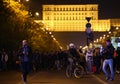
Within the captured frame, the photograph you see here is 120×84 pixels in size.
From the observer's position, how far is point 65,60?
48938mm

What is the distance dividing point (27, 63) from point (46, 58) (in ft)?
90.6

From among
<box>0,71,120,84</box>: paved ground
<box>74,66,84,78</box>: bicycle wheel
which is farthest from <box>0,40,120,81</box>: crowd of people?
<box>74,66,84,78</box>: bicycle wheel

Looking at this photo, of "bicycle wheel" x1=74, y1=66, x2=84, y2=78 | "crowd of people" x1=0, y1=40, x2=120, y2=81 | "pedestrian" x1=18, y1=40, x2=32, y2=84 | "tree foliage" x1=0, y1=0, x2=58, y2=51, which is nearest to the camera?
"pedestrian" x1=18, y1=40, x2=32, y2=84

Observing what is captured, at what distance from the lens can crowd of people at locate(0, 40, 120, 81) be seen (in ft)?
86.3

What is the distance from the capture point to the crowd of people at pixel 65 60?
26317mm

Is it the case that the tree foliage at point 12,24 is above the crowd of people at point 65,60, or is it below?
above

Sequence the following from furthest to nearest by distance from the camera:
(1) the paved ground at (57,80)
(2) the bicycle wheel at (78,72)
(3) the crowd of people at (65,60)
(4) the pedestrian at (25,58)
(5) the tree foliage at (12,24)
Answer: (5) the tree foliage at (12,24) → (2) the bicycle wheel at (78,72) → (3) the crowd of people at (65,60) → (1) the paved ground at (57,80) → (4) the pedestrian at (25,58)

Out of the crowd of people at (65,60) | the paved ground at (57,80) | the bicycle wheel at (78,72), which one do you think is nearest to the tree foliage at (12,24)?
the crowd of people at (65,60)

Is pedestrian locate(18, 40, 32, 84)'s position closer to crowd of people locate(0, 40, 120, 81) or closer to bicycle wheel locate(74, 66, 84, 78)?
crowd of people locate(0, 40, 120, 81)

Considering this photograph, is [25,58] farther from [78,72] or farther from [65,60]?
[65,60]

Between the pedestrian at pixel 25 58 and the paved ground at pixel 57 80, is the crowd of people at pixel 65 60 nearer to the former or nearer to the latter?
the pedestrian at pixel 25 58

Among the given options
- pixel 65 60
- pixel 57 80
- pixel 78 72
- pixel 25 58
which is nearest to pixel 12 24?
pixel 65 60

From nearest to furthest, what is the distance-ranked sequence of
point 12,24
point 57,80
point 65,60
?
point 57,80 < point 65,60 < point 12,24

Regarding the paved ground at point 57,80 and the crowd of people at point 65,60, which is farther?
the crowd of people at point 65,60
